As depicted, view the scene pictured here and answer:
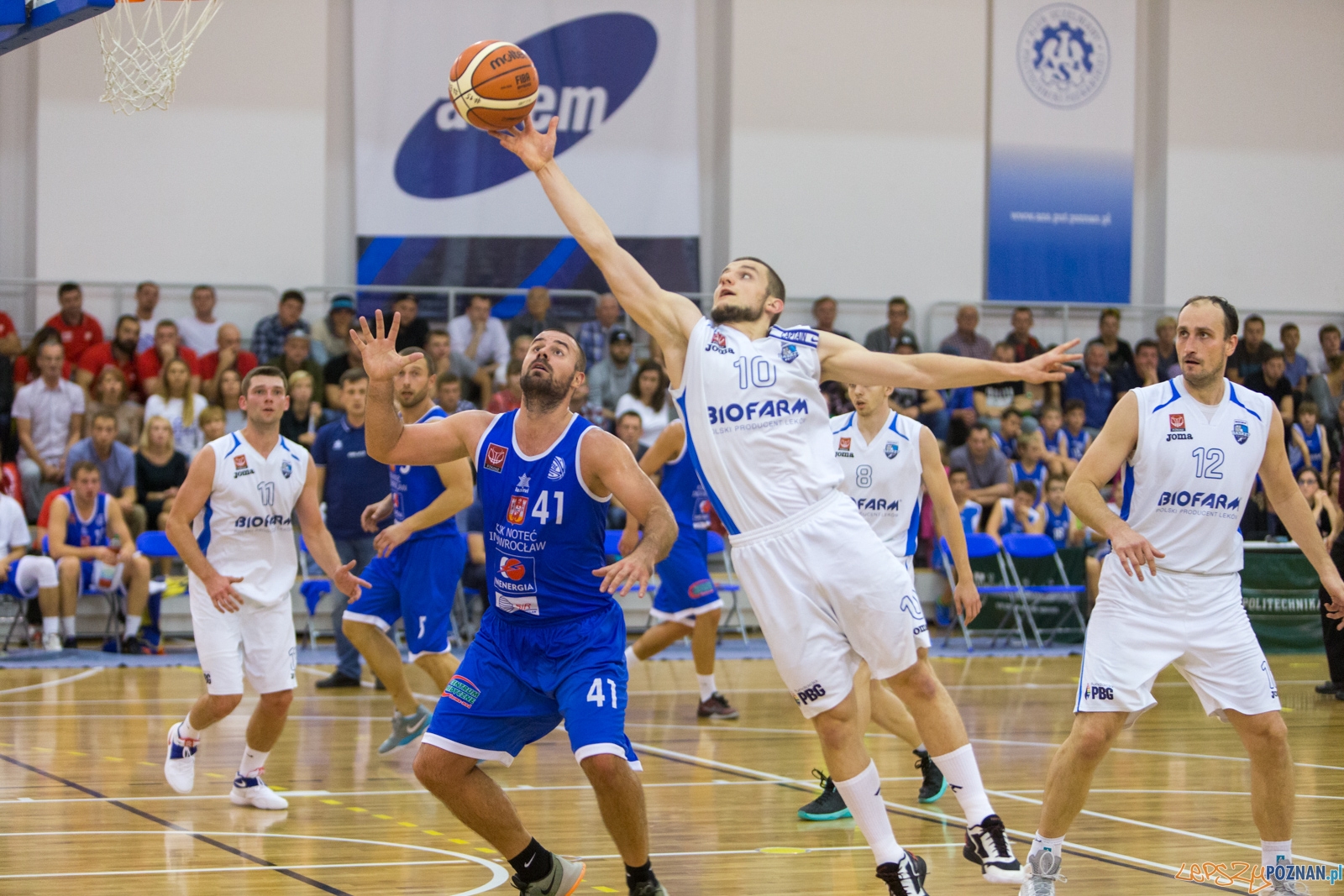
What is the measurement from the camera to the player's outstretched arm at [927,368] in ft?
15.8

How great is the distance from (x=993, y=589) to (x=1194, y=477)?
28.4 ft

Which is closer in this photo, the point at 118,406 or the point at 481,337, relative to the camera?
the point at 118,406

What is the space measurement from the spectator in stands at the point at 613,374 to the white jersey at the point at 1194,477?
10437 millimetres

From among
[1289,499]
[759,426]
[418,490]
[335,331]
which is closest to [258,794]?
[418,490]

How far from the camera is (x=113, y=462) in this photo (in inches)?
520

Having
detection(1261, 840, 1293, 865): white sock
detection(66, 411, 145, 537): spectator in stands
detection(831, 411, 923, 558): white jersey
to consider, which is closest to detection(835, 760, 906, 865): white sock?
detection(1261, 840, 1293, 865): white sock

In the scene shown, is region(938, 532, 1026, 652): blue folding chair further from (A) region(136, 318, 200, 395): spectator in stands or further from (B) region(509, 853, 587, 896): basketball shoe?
(B) region(509, 853, 587, 896): basketball shoe

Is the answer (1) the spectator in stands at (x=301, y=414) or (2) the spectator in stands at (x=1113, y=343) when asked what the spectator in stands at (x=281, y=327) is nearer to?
(1) the spectator in stands at (x=301, y=414)

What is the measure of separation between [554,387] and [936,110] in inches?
586

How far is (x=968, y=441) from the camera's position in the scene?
15.3m

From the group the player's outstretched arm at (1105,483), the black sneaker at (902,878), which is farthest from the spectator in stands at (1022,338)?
the black sneaker at (902,878)

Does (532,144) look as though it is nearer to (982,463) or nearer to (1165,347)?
(982,463)

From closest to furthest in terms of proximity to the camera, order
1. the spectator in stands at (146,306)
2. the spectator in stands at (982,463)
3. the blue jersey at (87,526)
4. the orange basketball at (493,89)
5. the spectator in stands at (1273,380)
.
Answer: the orange basketball at (493,89) < the blue jersey at (87,526) < the spectator in stands at (982,463) < the spectator in stands at (146,306) < the spectator in stands at (1273,380)

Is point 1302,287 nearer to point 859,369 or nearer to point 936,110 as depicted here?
point 936,110
